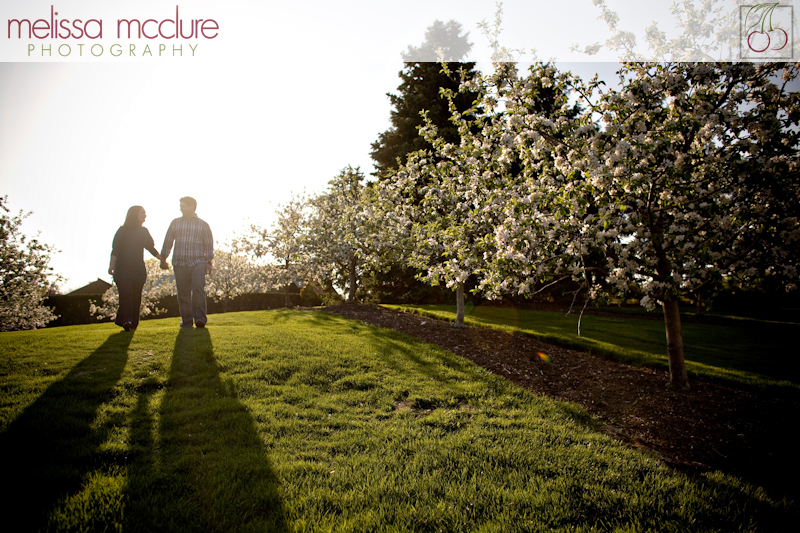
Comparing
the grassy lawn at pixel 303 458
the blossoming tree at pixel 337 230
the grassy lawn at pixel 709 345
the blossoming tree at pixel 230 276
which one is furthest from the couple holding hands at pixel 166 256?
the blossoming tree at pixel 230 276

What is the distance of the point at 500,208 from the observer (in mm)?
7801

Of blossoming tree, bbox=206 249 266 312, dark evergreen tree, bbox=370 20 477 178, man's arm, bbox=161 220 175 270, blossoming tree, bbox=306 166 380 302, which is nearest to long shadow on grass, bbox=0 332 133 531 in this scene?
man's arm, bbox=161 220 175 270

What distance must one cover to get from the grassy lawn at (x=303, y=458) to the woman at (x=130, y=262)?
5.89ft

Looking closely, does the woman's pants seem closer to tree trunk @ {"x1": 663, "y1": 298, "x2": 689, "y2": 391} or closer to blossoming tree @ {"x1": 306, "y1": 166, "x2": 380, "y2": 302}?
blossoming tree @ {"x1": 306, "y1": 166, "x2": 380, "y2": 302}

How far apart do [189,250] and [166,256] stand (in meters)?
0.58

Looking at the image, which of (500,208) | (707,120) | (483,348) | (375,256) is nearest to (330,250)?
(375,256)

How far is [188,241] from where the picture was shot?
8406 mm

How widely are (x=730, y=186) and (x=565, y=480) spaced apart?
5.42 metres

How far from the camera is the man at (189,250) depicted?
27.5 ft

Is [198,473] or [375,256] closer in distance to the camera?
[198,473]

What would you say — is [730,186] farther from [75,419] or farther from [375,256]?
[375,256]

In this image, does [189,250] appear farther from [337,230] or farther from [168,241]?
[337,230]

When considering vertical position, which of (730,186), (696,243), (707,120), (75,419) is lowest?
(75,419)

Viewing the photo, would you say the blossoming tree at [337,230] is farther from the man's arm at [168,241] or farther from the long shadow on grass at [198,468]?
the long shadow on grass at [198,468]
